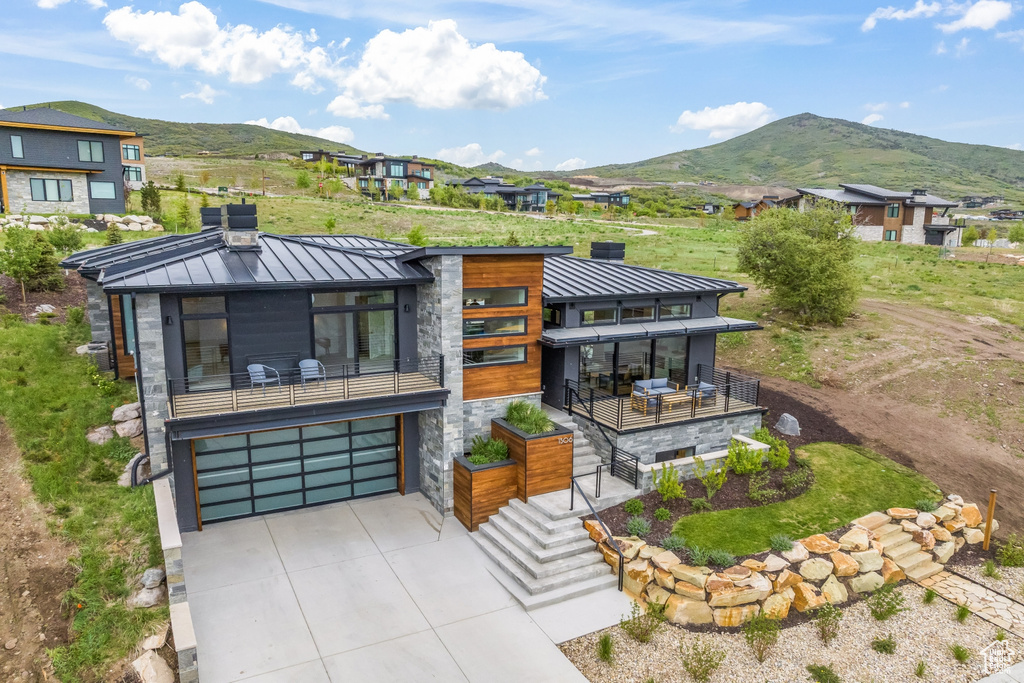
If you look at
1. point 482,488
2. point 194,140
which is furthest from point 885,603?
point 194,140

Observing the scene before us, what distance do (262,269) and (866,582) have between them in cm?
1549

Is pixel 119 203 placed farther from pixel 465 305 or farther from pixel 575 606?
pixel 575 606

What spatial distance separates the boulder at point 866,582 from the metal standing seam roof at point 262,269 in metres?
11.9

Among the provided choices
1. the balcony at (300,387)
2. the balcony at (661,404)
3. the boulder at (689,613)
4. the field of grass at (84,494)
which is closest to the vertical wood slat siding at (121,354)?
the field of grass at (84,494)

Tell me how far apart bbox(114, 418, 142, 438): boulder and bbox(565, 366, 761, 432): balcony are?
11.4m

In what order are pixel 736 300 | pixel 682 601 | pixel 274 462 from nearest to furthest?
pixel 682 601 < pixel 274 462 < pixel 736 300

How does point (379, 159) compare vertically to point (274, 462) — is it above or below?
above

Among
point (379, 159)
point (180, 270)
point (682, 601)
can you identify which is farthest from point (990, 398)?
point (379, 159)

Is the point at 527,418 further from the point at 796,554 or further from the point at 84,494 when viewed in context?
the point at 84,494

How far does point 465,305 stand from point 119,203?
119ft

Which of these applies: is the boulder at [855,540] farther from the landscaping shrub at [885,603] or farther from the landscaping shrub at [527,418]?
Result: the landscaping shrub at [527,418]

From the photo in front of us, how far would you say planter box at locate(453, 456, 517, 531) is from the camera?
1512 centimetres

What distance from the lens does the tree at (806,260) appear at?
27.8 metres

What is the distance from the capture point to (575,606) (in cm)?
1285
